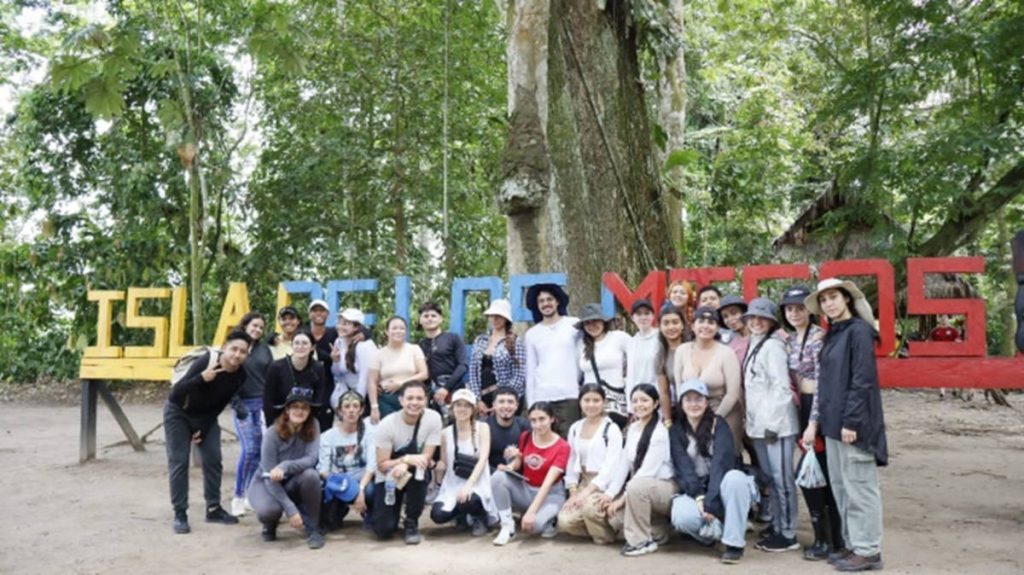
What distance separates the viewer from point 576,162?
7.73m

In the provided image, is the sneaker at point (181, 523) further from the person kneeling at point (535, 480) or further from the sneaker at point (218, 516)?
the person kneeling at point (535, 480)

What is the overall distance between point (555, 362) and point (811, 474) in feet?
6.21

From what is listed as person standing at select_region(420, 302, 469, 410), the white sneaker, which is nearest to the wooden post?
the white sneaker

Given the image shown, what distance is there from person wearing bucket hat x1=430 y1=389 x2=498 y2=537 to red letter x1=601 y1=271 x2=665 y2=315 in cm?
156

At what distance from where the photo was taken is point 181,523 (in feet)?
20.8

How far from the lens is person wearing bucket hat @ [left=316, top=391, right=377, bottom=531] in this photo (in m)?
6.00

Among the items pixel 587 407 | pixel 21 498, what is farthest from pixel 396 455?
pixel 21 498

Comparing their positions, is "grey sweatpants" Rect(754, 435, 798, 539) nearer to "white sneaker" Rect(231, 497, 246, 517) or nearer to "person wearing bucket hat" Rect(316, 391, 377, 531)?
"person wearing bucket hat" Rect(316, 391, 377, 531)

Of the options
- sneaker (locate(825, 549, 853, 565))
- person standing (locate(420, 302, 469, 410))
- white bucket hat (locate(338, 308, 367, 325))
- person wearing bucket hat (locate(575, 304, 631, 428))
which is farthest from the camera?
white bucket hat (locate(338, 308, 367, 325))

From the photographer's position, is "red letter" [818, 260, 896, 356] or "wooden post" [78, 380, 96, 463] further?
"wooden post" [78, 380, 96, 463]

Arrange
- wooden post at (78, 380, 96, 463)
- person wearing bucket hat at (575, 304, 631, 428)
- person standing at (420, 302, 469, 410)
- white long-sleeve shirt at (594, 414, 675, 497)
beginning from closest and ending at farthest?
white long-sleeve shirt at (594, 414, 675, 497), person wearing bucket hat at (575, 304, 631, 428), person standing at (420, 302, 469, 410), wooden post at (78, 380, 96, 463)

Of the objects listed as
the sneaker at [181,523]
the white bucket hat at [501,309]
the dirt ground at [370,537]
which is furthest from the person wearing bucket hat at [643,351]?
the sneaker at [181,523]

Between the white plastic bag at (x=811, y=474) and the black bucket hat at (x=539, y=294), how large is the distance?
2.09m

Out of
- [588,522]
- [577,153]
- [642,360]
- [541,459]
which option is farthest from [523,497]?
[577,153]
